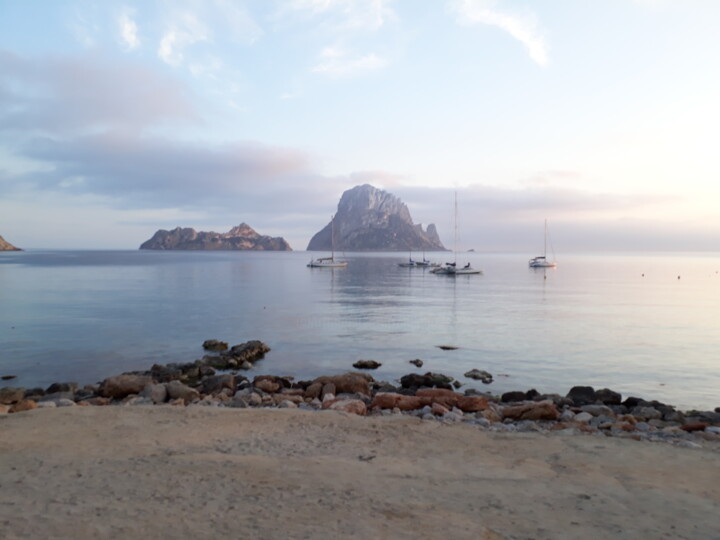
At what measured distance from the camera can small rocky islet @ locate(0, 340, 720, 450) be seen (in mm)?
11086

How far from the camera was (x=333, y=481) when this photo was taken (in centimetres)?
700

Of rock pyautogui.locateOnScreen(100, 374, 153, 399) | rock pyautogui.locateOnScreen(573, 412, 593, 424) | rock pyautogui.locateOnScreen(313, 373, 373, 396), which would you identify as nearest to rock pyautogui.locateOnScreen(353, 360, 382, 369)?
rock pyautogui.locateOnScreen(313, 373, 373, 396)

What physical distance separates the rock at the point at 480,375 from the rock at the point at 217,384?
853 cm

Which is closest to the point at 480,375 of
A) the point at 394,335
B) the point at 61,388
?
the point at 394,335

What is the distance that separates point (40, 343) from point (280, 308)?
18254 mm

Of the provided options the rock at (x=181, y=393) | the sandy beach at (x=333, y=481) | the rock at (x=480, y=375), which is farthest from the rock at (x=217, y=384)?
the rock at (x=480, y=375)

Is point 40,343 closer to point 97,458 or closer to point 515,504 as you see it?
point 97,458

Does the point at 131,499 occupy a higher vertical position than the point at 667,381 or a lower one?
higher

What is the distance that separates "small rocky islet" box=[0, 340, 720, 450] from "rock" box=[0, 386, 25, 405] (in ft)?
0.08

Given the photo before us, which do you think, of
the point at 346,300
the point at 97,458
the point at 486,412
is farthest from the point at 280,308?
the point at 97,458

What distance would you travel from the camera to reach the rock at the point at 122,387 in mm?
14743

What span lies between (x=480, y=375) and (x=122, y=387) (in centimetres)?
1195

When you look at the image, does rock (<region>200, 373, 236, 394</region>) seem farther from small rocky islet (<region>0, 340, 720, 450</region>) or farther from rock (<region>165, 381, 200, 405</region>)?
rock (<region>165, 381, 200, 405</region>)

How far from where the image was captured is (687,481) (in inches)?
293
